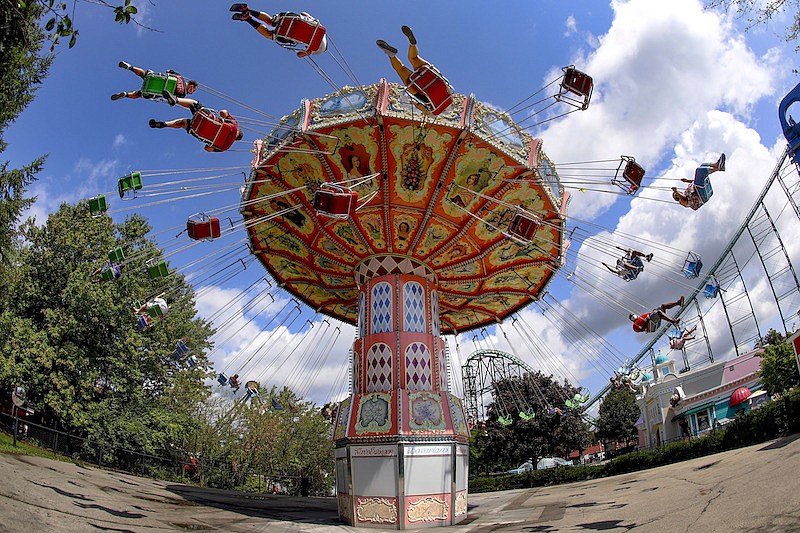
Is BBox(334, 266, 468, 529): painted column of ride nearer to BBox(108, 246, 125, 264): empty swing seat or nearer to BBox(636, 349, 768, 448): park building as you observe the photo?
BBox(108, 246, 125, 264): empty swing seat

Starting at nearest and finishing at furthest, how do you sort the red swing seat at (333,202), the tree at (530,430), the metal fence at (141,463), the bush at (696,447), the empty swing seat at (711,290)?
the red swing seat at (333,202)
the bush at (696,447)
the empty swing seat at (711,290)
the metal fence at (141,463)
the tree at (530,430)

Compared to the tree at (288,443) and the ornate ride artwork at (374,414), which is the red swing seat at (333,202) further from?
the tree at (288,443)

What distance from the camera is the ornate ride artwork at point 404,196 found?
1186 centimetres

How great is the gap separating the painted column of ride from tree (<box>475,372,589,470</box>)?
26521 millimetres

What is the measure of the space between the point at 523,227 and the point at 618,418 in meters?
49.3

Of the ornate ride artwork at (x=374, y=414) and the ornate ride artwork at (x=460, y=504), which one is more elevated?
the ornate ride artwork at (x=374, y=414)

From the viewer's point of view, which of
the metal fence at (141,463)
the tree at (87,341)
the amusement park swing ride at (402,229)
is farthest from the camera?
the tree at (87,341)

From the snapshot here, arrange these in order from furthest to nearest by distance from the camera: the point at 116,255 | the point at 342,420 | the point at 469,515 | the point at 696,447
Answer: the point at 696,447, the point at 469,515, the point at 342,420, the point at 116,255

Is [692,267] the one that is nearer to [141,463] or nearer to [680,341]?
[680,341]

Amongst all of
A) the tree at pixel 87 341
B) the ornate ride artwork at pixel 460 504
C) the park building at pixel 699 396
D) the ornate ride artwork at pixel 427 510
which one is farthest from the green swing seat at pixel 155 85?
the park building at pixel 699 396

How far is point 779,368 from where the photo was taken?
73.7ft

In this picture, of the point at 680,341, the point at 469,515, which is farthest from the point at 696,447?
the point at 469,515

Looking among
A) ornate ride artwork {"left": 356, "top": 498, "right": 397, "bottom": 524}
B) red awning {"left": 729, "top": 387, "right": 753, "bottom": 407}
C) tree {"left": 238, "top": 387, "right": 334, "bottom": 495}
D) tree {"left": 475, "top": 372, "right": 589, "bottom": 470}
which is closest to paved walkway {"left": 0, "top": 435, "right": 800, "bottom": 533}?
ornate ride artwork {"left": 356, "top": 498, "right": 397, "bottom": 524}

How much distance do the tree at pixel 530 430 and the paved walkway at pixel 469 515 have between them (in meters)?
27.5
